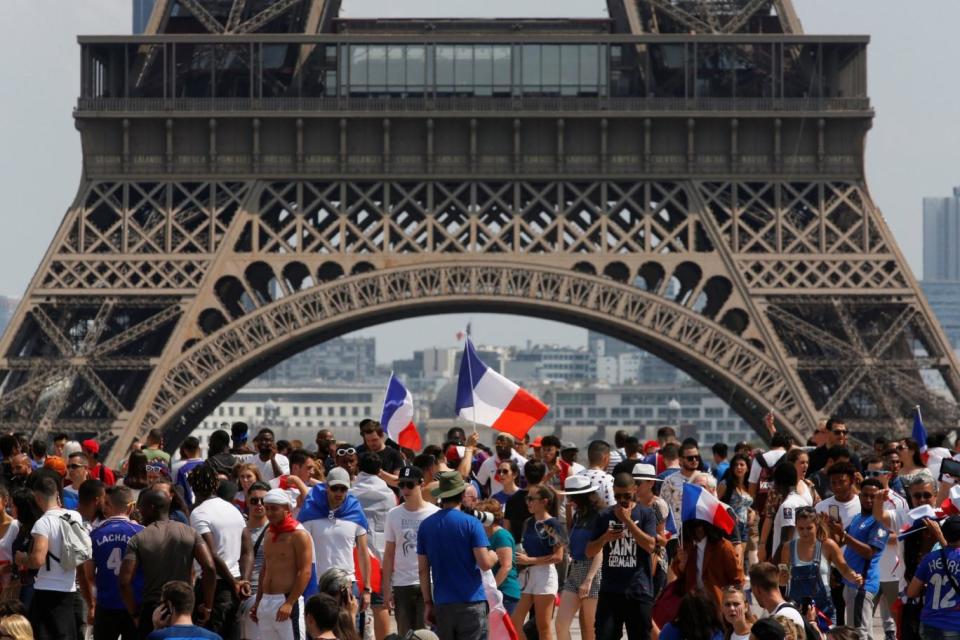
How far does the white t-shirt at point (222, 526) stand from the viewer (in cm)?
1814

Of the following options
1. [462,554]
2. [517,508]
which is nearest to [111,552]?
[462,554]

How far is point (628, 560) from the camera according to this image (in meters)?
18.8

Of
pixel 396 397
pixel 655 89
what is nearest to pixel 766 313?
pixel 655 89

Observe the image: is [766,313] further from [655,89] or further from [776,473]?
[776,473]

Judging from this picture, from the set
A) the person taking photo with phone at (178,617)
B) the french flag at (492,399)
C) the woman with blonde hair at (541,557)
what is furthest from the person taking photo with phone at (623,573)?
the french flag at (492,399)

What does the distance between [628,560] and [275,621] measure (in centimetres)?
309

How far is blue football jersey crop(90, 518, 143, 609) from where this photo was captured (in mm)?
17859

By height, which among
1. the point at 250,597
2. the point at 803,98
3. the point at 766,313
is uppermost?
the point at 803,98

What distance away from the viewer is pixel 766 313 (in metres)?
50.0

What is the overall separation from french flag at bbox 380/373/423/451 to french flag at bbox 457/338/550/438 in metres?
0.59

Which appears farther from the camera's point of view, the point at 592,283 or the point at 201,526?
the point at 592,283

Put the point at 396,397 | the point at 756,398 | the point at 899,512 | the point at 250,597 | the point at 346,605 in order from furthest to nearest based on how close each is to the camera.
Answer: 1. the point at 756,398
2. the point at 396,397
3. the point at 899,512
4. the point at 250,597
5. the point at 346,605

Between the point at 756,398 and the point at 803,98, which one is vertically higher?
the point at 803,98

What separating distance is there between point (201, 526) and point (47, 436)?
31.8 m
